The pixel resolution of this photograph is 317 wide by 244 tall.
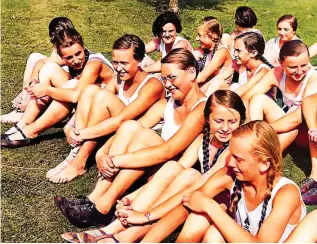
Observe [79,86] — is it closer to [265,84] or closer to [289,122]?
[265,84]

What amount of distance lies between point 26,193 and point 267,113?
258 centimetres

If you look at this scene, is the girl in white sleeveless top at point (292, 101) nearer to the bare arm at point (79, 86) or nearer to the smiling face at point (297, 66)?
the smiling face at point (297, 66)

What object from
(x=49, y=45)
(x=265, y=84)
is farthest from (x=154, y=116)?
(x=49, y=45)

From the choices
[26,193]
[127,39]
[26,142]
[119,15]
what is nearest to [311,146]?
[127,39]

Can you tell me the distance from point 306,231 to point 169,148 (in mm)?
1548

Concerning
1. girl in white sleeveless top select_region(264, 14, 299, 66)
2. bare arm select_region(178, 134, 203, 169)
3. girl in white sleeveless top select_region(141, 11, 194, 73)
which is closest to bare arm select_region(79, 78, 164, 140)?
bare arm select_region(178, 134, 203, 169)

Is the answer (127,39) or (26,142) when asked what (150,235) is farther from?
(26,142)

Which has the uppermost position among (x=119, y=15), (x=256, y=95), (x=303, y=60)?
(x=303, y=60)

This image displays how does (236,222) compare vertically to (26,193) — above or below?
above

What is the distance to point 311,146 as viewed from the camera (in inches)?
212

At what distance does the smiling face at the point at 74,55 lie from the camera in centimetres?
629

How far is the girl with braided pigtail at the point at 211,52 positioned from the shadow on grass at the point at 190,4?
749cm

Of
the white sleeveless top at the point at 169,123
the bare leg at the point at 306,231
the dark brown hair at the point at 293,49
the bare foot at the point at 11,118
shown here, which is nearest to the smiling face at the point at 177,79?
the white sleeveless top at the point at 169,123

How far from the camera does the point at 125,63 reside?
228 inches
